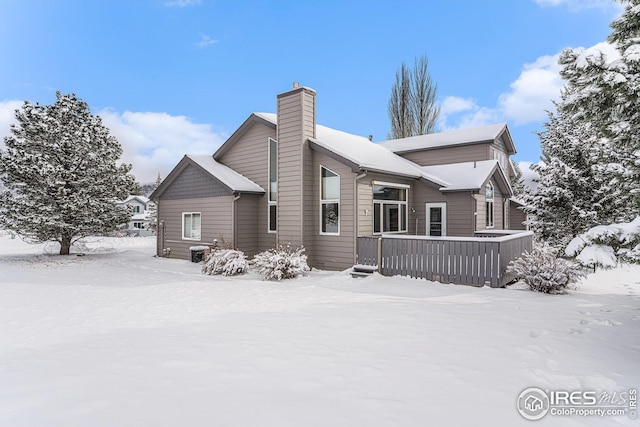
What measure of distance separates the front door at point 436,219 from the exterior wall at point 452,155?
178 inches

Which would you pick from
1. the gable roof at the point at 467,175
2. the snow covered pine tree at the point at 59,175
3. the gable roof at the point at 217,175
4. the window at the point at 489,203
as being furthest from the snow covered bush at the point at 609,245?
the snow covered pine tree at the point at 59,175

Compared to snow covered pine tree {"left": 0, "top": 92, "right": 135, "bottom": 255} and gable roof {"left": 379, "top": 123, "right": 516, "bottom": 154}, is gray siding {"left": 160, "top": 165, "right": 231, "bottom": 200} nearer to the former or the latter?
snow covered pine tree {"left": 0, "top": 92, "right": 135, "bottom": 255}

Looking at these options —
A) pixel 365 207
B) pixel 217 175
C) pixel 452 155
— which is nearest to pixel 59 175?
pixel 217 175

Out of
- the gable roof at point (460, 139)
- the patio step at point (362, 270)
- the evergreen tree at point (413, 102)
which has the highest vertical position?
the evergreen tree at point (413, 102)

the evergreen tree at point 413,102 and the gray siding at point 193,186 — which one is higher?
the evergreen tree at point 413,102

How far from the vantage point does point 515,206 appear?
19719 mm

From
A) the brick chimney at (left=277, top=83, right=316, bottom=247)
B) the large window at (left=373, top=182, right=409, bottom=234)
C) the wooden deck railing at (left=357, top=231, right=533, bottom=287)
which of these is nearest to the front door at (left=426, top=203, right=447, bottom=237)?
the large window at (left=373, top=182, right=409, bottom=234)

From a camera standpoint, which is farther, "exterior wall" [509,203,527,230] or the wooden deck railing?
"exterior wall" [509,203,527,230]

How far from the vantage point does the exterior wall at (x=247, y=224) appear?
1355 centimetres

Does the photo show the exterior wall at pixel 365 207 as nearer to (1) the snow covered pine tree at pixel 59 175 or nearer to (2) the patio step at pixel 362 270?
(2) the patio step at pixel 362 270

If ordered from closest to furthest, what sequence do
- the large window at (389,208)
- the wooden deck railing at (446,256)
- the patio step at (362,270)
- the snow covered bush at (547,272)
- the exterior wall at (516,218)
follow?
the snow covered bush at (547,272) → the wooden deck railing at (446,256) → the patio step at (362,270) → the large window at (389,208) → the exterior wall at (516,218)

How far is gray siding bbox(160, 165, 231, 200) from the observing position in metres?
14.2

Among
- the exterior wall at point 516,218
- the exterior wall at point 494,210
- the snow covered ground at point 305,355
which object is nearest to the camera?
the snow covered ground at point 305,355

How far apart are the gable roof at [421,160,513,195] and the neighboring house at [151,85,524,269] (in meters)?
0.04
